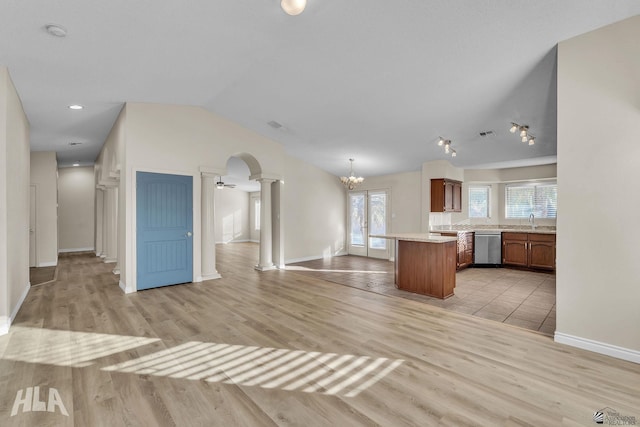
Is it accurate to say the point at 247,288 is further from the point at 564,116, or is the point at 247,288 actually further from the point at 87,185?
the point at 87,185

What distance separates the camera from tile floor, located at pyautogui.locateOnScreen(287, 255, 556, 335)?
12.2 feet

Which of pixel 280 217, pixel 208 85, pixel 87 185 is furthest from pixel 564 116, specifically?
pixel 87 185

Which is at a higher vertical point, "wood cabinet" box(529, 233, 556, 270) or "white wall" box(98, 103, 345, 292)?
"white wall" box(98, 103, 345, 292)

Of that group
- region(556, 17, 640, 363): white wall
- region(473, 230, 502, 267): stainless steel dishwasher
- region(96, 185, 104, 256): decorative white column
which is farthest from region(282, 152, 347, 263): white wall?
region(96, 185, 104, 256): decorative white column

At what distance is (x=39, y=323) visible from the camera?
3.45 m

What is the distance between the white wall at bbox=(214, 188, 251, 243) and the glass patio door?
20.8 feet

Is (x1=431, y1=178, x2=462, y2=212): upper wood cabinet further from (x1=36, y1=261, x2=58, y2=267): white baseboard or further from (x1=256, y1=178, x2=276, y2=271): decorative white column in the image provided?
(x1=36, y1=261, x2=58, y2=267): white baseboard

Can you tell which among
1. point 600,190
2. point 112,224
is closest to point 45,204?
point 112,224

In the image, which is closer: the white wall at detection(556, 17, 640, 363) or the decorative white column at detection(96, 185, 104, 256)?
the white wall at detection(556, 17, 640, 363)

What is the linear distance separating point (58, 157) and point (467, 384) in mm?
9986

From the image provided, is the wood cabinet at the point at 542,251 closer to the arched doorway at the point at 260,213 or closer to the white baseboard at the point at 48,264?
the arched doorway at the point at 260,213

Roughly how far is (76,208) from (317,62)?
32.2ft

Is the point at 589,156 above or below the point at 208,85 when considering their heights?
below

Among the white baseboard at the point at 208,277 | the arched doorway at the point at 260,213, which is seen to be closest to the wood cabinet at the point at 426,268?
the arched doorway at the point at 260,213
